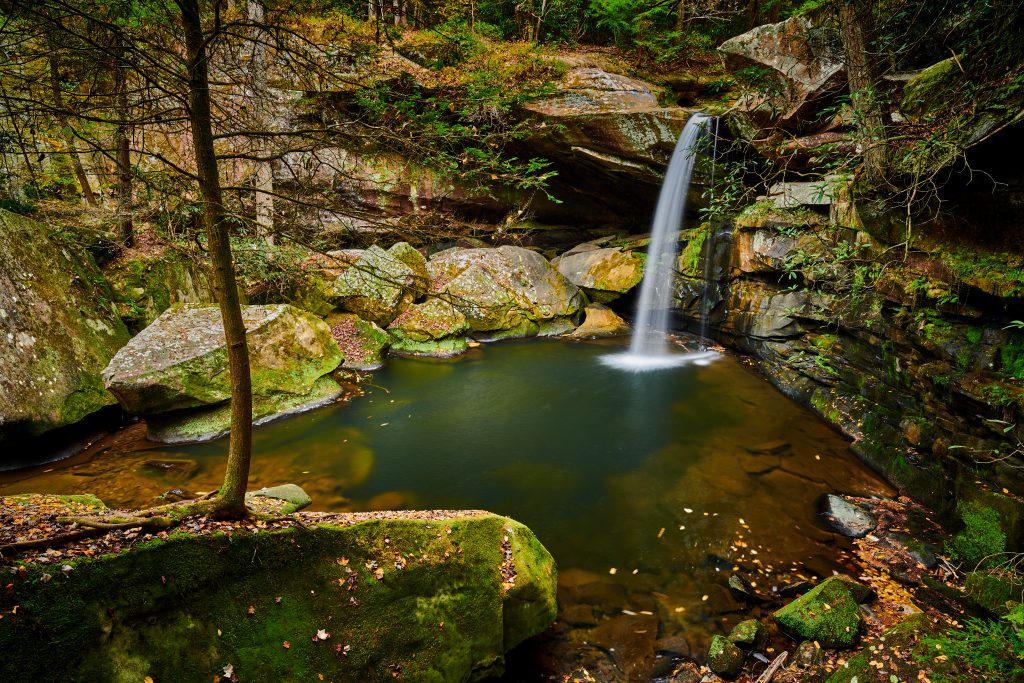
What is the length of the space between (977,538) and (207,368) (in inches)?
395

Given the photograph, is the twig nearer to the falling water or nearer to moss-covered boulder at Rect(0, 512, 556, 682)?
moss-covered boulder at Rect(0, 512, 556, 682)

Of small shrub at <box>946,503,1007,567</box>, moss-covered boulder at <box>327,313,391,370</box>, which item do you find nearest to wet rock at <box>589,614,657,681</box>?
small shrub at <box>946,503,1007,567</box>

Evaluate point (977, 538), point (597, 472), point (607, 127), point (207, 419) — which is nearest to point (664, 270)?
point (607, 127)

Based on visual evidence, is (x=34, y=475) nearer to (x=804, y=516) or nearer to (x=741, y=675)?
(x=741, y=675)

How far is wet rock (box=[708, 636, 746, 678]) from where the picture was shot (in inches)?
137

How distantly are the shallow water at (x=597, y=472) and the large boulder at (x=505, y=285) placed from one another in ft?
12.1

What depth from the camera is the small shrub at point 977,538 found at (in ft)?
14.6

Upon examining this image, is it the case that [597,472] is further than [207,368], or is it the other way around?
[207,368]

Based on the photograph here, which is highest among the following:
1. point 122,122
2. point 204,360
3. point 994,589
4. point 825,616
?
point 122,122

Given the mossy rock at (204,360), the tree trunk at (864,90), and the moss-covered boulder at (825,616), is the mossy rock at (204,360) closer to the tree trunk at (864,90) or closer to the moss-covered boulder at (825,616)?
the moss-covered boulder at (825,616)

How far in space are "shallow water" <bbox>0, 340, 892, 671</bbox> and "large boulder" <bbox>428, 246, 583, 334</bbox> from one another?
3.68 meters

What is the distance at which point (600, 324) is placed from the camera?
13.7 meters

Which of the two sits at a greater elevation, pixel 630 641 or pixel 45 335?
pixel 45 335

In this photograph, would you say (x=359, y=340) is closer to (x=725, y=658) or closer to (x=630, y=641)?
(x=630, y=641)
